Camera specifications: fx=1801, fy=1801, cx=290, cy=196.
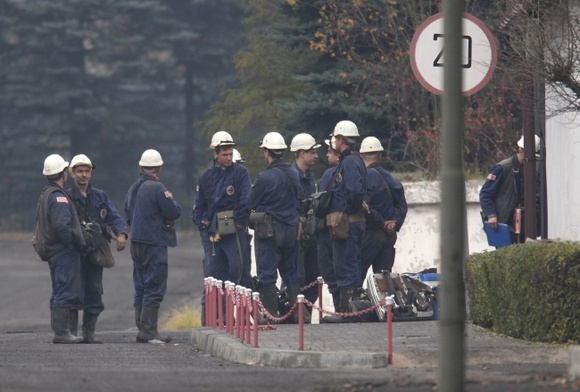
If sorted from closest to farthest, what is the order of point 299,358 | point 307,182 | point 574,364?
point 574,364 → point 299,358 → point 307,182

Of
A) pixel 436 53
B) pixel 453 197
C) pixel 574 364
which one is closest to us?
pixel 453 197

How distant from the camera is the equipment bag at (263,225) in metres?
19.0

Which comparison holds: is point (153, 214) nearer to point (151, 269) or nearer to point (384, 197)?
point (151, 269)

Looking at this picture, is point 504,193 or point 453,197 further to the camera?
point 504,193

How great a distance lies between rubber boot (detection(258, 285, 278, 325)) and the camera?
749 inches

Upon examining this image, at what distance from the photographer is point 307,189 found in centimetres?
2106

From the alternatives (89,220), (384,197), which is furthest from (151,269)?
(384,197)

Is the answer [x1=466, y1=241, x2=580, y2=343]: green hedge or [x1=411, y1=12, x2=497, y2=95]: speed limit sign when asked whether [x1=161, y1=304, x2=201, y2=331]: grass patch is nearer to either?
[x1=466, y1=241, x2=580, y2=343]: green hedge

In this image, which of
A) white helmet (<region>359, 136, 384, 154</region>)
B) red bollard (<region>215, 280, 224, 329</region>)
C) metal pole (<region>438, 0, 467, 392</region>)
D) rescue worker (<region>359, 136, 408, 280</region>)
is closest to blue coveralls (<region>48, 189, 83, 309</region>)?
red bollard (<region>215, 280, 224, 329</region>)

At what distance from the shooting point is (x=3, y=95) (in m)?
64.8

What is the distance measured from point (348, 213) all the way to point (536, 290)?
13.8ft

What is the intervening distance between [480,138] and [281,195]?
34.7 feet

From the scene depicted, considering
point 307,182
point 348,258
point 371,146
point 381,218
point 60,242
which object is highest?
point 371,146

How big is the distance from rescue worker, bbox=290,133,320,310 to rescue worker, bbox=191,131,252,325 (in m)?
1.20
